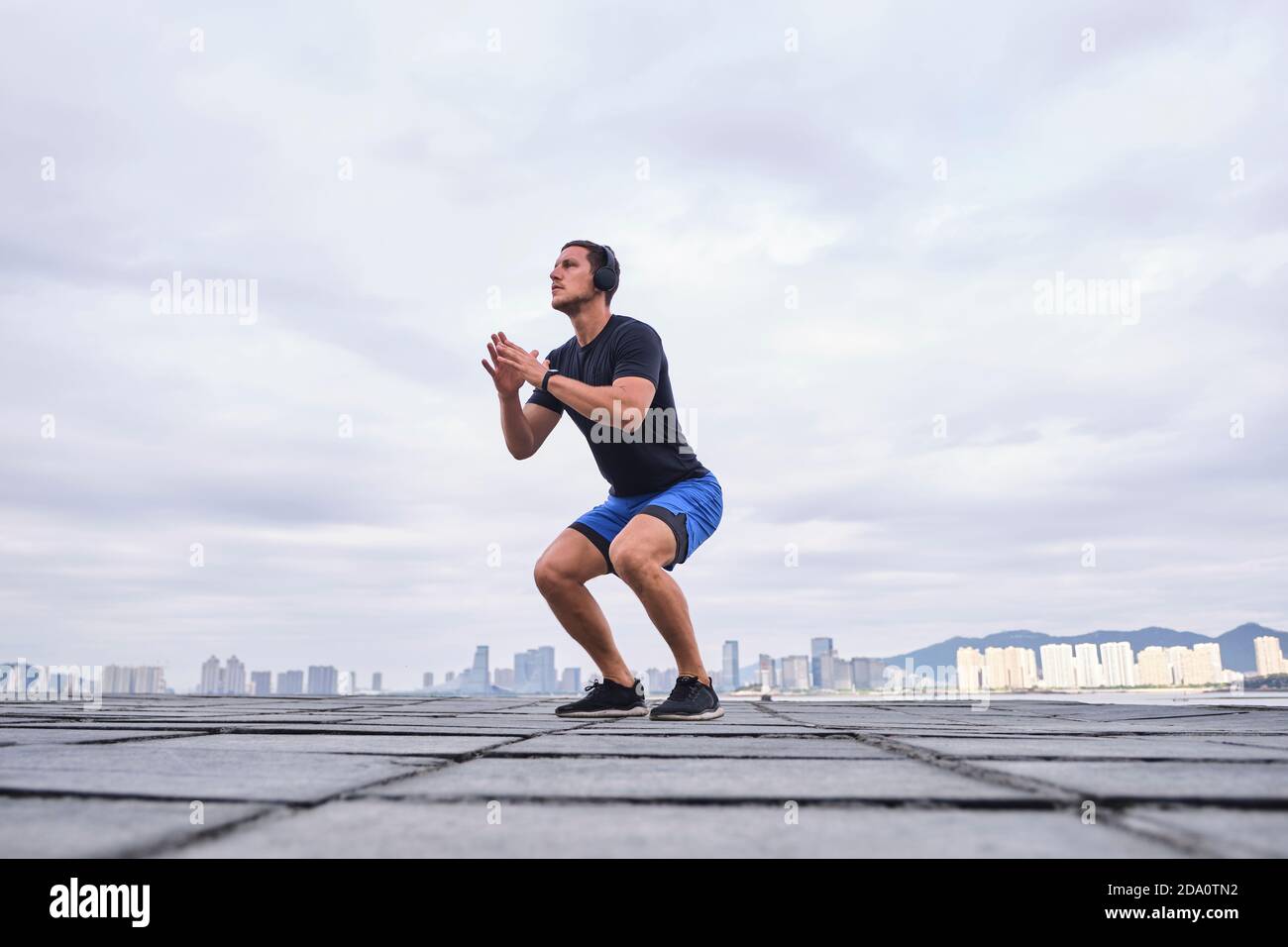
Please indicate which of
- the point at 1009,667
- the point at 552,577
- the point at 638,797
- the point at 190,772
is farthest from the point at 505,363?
the point at 1009,667

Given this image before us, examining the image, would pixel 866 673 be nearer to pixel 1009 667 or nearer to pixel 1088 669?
pixel 1009 667

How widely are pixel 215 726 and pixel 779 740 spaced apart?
1.56m

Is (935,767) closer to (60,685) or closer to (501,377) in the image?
(501,377)

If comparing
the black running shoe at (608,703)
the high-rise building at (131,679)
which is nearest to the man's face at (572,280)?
the black running shoe at (608,703)

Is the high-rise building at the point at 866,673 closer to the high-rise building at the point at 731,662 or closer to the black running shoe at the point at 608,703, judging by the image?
the high-rise building at the point at 731,662

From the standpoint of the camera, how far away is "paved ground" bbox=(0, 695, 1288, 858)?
0.79 metres

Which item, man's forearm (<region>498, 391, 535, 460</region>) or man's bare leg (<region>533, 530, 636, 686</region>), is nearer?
man's bare leg (<region>533, 530, 636, 686</region>)

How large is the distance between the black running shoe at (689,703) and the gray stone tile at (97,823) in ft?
5.88

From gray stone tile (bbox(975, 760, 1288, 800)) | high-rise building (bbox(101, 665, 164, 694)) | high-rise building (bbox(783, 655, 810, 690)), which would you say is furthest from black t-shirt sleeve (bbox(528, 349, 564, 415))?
high-rise building (bbox(783, 655, 810, 690))

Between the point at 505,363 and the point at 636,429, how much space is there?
1.66 feet

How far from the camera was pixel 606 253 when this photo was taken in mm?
3453

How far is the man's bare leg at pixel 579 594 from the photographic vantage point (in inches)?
122

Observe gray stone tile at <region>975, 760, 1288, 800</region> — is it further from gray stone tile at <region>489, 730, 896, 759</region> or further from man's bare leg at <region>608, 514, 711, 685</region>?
man's bare leg at <region>608, 514, 711, 685</region>
